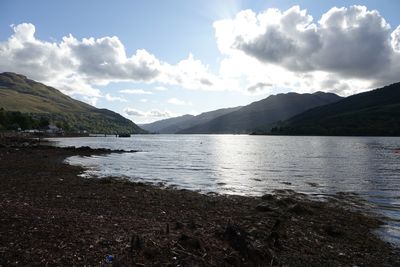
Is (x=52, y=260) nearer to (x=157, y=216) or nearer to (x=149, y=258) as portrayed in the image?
(x=149, y=258)

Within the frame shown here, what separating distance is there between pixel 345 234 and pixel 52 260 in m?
14.3

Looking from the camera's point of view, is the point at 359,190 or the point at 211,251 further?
the point at 359,190

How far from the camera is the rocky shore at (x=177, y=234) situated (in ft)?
36.6

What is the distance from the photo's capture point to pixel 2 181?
29984 millimetres

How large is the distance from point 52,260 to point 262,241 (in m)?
8.26

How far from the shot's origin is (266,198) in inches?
1104

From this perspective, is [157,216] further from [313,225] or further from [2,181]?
[2,181]

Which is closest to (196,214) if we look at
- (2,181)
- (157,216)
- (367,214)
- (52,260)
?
(157,216)

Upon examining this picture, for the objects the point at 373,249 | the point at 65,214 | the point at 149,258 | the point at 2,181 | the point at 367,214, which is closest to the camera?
the point at 149,258

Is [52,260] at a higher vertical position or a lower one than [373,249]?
higher

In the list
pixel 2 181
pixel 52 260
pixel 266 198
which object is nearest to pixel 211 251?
pixel 52 260

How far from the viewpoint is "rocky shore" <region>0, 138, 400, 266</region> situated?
1114 cm

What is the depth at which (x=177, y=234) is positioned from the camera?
1420 centimetres

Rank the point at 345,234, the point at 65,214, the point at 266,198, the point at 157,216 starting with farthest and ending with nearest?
the point at 266,198 → the point at 157,216 → the point at 345,234 → the point at 65,214
